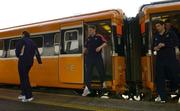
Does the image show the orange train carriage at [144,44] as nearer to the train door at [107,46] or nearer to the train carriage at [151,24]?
the train carriage at [151,24]

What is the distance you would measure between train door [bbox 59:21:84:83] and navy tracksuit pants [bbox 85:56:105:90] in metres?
0.62

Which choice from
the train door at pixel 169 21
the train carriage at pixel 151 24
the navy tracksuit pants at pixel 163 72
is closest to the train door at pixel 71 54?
the train carriage at pixel 151 24

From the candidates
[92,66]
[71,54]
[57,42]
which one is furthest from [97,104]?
[57,42]

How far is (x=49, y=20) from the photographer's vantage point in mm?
14578

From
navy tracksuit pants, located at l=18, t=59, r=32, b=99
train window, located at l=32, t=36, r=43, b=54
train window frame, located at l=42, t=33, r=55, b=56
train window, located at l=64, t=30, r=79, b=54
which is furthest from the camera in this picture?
train window, located at l=32, t=36, r=43, b=54

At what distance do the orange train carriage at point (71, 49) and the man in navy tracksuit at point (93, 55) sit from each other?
35cm

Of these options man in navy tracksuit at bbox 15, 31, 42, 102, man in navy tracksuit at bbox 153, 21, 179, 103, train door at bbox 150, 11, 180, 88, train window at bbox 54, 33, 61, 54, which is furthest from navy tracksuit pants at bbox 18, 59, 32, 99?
A: man in navy tracksuit at bbox 153, 21, 179, 103

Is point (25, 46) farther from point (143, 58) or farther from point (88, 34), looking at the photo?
point (143, 58)

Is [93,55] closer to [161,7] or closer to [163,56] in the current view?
[161,7]

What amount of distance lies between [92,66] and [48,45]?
2.86 m

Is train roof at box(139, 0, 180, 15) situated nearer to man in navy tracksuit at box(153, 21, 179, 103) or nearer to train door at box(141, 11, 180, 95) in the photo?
train door at box(141, 11, 180, 95)

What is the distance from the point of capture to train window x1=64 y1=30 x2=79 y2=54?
13094 mm

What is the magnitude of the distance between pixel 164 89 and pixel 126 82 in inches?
100

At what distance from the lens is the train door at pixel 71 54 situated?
12.9 meters
